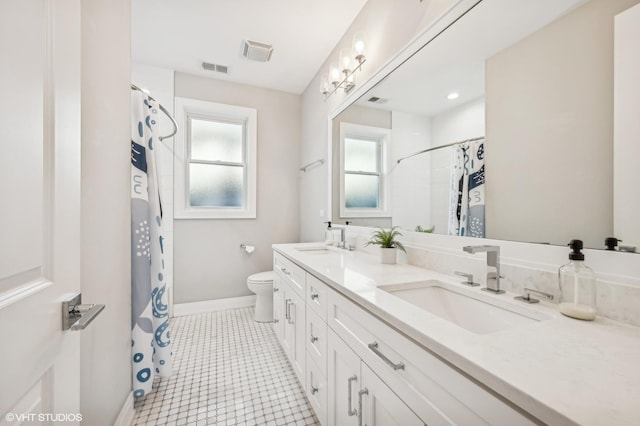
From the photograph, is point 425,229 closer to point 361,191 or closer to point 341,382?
point 361,191

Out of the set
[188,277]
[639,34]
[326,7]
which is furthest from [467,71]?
[188,277]

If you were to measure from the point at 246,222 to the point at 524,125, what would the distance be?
2.78 metres

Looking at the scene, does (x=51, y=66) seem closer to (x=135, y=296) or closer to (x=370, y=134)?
(x=135, y=296)

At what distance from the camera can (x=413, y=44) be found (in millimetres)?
1424

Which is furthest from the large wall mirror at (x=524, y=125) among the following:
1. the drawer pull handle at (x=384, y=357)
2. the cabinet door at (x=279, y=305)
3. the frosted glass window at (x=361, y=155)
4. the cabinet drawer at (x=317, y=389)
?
the cabinet door at (x=279, y=305)

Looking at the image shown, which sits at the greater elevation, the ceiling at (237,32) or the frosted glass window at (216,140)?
the ceiling at (237,32)

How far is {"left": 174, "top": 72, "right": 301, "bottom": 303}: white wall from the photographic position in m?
2.89

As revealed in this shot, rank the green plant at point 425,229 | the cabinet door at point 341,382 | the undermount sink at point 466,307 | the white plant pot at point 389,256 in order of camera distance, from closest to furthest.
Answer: the undermount sink at point 466,307
the cabinet door at point 341,382
the green plant at point 425,229
the white plant pot at point 389,256

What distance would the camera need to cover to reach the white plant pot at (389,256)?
148 cm

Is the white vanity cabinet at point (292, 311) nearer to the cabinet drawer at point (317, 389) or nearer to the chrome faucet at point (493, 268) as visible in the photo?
the cabinet drawer at point (317, 389)

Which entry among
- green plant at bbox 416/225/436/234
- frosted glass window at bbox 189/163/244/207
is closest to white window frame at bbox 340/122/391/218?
green plant at bbox 416/225/436/234

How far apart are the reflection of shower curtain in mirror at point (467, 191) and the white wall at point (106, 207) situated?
1539 millimetres

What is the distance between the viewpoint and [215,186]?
313 centimetres

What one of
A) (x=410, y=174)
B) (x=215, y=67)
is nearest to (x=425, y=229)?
(x=410, y=174)
